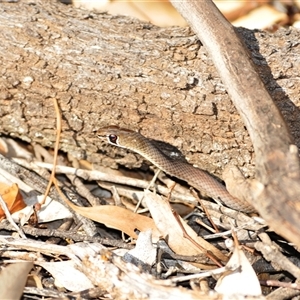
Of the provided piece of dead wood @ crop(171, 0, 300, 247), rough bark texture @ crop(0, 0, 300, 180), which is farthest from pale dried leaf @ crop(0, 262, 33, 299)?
piece of dead wood @ crop(171, 0, 300, 247)

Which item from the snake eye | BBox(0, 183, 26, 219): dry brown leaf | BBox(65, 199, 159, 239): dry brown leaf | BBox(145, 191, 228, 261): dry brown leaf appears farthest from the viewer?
the snake eye

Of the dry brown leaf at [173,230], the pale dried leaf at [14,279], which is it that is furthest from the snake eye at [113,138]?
the pale dried leaf at [14,279]

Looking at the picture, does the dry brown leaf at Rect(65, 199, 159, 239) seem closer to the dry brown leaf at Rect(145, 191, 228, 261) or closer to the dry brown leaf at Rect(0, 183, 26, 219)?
the dry brown leaf at Rect(145, 191, 228, 261)

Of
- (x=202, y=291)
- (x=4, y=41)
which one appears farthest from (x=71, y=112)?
(x=202, y=291)

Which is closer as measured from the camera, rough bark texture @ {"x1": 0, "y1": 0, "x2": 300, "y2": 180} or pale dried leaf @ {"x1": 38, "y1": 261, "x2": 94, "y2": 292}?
pale dried leaf @ {"x1": 38, "y1": 261, "x2": 94, "y2": 292}

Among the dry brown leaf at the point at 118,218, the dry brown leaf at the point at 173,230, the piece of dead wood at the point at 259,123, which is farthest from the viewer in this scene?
the dry brown leaf at the point at 118,218

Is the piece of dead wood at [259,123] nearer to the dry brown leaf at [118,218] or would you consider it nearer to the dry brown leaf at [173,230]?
the dry brown leaf at [173,230]

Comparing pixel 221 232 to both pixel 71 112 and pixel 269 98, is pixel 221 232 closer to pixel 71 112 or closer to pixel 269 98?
pixel 269 98
